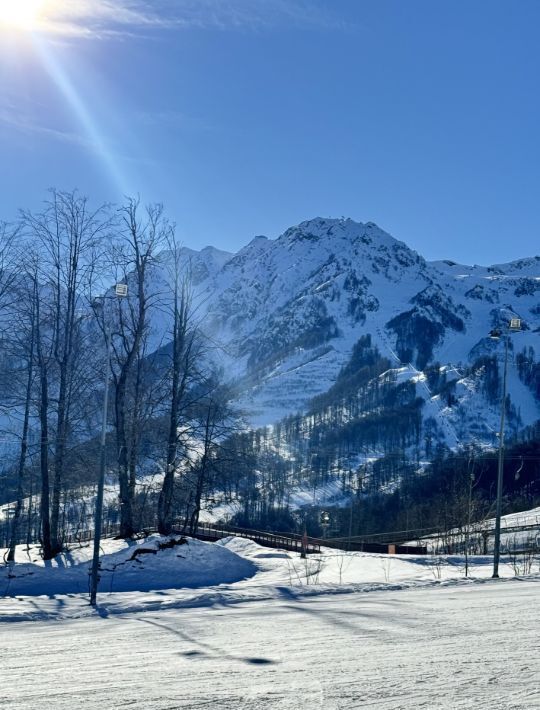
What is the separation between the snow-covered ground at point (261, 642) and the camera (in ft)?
24.1

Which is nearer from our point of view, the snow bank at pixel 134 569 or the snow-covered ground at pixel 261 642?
the snow-covered ground at pixel 261 642

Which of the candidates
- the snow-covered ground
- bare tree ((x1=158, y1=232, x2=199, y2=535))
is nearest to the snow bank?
the snow-covered ground

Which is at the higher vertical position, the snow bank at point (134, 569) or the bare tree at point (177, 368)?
the bare tree at point (177, 368)

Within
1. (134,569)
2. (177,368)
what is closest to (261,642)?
(134,569)

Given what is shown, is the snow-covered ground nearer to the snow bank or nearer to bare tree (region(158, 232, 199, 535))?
the snow bank

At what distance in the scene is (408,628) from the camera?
11.6 metres

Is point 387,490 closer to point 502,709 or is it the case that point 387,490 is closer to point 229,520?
point 229,520

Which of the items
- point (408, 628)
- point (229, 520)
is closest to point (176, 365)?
point (408, 628)

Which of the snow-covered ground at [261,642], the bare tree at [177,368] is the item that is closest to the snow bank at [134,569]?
the snow-covered ground at [261,642]

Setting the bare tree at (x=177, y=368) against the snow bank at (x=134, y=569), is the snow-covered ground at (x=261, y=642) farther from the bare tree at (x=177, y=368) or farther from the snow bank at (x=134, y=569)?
the bare tree at (x=177, y=368)

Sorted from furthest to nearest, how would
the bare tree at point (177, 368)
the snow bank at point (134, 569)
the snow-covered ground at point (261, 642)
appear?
the bare tree at point (177, 368)
the snow bank at point (134, 569)
the snow-covered ground at point (261, 642)

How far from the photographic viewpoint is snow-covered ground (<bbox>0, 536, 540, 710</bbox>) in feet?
24.1

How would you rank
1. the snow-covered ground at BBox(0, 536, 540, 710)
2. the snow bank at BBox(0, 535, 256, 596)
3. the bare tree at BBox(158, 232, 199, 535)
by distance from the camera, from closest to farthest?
the snow-covered ground at BBox(0, 536, 540, 710), the snow bank at BBox(0, 535, 256, 596), the bare tree at BBox(158, 232, 199, 535)

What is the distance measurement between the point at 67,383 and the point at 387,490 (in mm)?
157723
